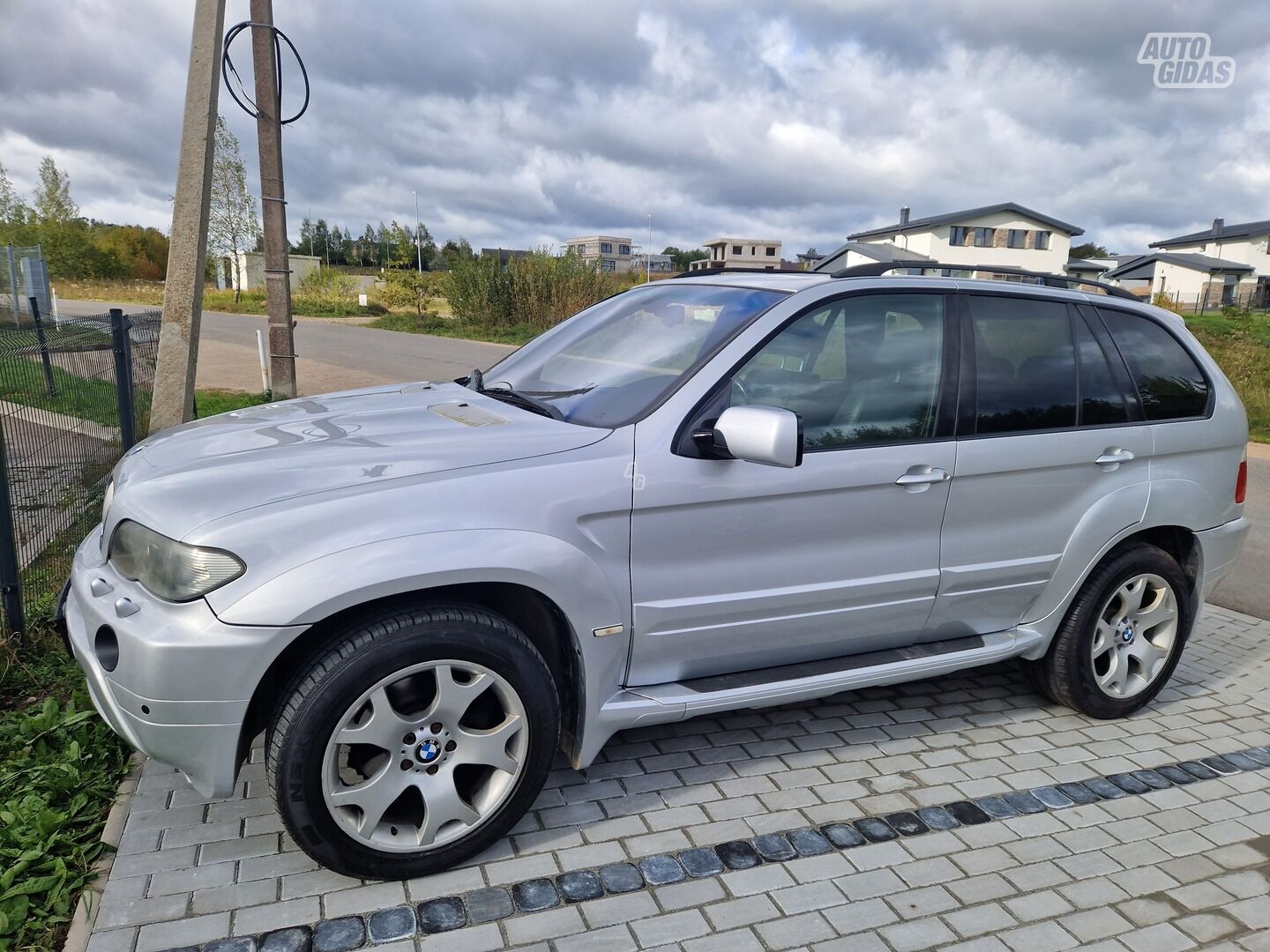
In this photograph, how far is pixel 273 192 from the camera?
9141mm

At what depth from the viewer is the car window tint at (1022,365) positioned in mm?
3641

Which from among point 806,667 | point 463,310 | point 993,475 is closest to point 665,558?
point 806,667

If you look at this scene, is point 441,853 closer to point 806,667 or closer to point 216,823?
point 216,823

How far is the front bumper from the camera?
2.44 metres

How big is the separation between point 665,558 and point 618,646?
33cm

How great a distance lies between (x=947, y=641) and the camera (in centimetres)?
373

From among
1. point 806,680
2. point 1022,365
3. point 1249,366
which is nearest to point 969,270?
point 1022,365

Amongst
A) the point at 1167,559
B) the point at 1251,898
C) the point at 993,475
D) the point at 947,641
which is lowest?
the point at 1251,898

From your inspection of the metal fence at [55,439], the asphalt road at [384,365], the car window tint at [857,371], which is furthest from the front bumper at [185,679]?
the asphalt road at [384,365]

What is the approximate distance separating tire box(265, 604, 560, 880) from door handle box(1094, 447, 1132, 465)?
2517mm

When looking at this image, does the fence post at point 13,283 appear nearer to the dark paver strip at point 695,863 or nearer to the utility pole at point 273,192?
the utility pole at point 273,192

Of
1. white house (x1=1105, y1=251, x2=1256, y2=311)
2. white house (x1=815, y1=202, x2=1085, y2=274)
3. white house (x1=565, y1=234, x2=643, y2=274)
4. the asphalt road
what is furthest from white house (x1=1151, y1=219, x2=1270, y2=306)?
Answer: the asphalt road

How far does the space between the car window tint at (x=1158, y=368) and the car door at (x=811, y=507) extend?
1007mm

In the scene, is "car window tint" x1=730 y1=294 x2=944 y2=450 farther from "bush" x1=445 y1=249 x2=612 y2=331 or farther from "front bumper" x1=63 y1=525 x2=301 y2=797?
"bush" x1=445 y1=249 x2=612 y2=331
